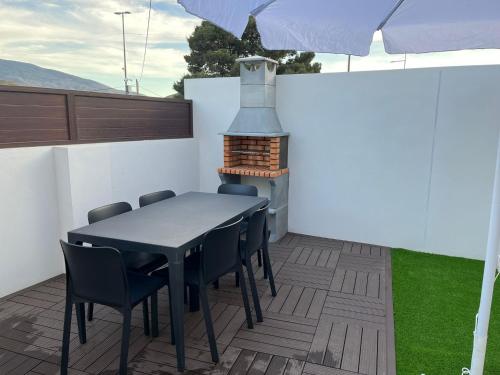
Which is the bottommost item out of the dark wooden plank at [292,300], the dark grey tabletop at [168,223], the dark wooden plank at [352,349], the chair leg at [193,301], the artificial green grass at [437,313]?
the dark wooden plank at [292,300]

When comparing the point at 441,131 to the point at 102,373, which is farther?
the point at 441,131

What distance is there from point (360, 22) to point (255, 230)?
175cm

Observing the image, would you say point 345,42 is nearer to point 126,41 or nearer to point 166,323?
point 166,323

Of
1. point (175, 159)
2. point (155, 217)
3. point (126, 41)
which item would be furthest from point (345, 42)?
point (126, 41)

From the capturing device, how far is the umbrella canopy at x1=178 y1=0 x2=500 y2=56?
Result: 5.89ft

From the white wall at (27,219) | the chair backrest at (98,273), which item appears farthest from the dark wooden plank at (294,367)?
the white wall at (27,219)

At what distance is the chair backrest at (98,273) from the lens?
200 cm

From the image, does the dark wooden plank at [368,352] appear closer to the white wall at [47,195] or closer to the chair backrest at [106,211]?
the chair backrest at [106,211]

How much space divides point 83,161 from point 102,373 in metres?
2.21

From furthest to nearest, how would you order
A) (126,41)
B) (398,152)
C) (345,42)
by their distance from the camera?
(126,41) → (398,152) → (345,42)

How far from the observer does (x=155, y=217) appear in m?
2.89

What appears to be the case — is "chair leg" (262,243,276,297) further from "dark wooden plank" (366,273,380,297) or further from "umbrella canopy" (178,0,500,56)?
"umbrella canopy" (178,0,500,56)

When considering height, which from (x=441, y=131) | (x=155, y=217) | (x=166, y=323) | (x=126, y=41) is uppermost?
(x=126, y=41)

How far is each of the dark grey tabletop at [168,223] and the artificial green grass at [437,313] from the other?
1.63m
